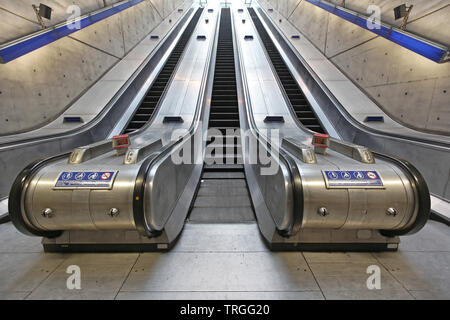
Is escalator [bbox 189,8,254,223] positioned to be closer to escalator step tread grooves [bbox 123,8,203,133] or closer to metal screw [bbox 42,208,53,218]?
metal screw [bbox 42,208,53,218]

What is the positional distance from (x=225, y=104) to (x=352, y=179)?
5368 mm

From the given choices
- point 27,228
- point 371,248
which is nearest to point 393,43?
point 371,248

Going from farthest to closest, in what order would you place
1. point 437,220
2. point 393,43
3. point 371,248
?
point 393,43, point 437,220, point 371,248

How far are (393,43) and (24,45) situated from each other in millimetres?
7538

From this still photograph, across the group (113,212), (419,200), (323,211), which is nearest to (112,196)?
(113,212)

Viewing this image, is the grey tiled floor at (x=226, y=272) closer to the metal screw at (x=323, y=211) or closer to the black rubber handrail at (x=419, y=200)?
the black rubber handrail at (x=419, y=200)

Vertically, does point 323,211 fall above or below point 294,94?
below

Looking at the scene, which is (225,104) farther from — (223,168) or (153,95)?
(223,168)

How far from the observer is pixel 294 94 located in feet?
22.6

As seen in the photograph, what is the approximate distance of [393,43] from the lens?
477cm

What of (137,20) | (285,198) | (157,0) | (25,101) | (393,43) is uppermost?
(157,0)

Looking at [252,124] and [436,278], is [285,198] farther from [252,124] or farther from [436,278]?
[252,124]

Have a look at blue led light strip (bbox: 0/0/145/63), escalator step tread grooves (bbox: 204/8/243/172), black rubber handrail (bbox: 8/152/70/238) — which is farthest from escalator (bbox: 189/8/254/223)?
blue led light strip (bbox: 0/0/145/63)

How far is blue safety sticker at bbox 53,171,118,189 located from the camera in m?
1.97
